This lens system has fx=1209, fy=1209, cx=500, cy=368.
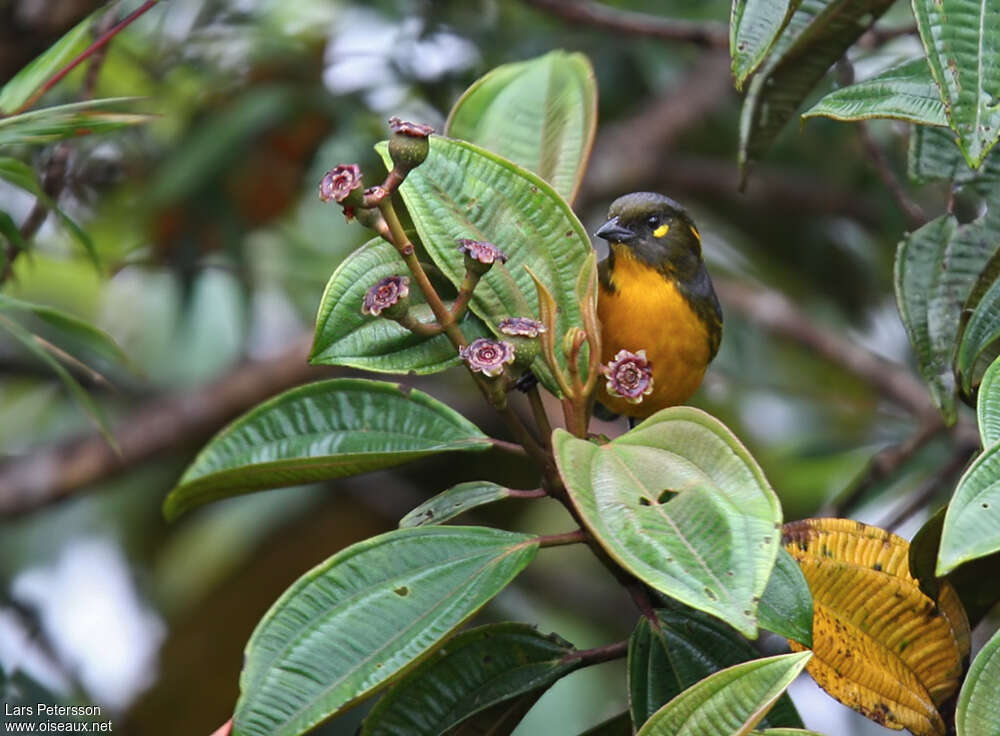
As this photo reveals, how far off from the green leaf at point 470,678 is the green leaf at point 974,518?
1.93 ft

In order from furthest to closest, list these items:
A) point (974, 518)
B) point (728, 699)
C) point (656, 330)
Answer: point (656, 330) < point (728, 699) < point (974, 518)

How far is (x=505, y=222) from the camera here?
1512mm

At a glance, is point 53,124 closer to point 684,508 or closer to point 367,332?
point 367,332

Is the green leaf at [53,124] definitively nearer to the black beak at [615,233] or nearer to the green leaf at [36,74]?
the green leaf at [36,74]

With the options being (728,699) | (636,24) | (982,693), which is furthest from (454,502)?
(636,24)

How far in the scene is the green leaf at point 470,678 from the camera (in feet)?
4.76

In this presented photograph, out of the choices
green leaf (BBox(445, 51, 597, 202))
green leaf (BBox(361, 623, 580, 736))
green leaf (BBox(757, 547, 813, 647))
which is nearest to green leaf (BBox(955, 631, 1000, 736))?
green leaf (BBox(757, 547, 813, 647))

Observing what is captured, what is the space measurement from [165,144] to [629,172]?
4.69 ft

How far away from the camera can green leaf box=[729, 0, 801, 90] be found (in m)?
1.42

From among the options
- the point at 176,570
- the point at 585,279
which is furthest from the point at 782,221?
the point at 585,279

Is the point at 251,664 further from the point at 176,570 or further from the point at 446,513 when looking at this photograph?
the point at 176,570

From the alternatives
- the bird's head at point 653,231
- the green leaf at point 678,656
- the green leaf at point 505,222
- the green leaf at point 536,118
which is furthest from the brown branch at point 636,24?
the green leaf at point 678,656

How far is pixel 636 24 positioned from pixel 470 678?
2057mm

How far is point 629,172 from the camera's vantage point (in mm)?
3719
